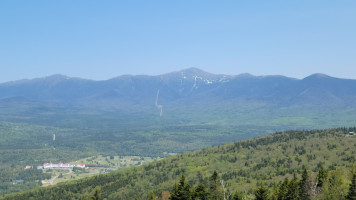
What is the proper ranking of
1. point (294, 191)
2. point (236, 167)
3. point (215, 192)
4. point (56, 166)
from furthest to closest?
point (56, 166) → point (236, 167) → point (215, 192) → point (294, 191)

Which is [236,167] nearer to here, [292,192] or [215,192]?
[215,192]

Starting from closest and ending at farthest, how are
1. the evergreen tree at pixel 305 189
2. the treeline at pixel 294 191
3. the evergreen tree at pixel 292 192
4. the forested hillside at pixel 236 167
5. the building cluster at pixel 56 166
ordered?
1. the treeline at pixel 294 191
2. the evergreen tree at pixel 292 192
3. the evergreen tree at pixel 305 189
4. the forested hillside at pixel 236 167
5. the building cluster at pixel 56 166

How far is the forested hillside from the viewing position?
102 meters

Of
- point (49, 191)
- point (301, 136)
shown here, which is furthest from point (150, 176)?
point (301, 136)

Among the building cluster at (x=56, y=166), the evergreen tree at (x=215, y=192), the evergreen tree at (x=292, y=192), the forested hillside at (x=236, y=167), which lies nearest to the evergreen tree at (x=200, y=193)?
the evergreen tree at (x=215, y=192)

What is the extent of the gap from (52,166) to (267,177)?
13458 cm

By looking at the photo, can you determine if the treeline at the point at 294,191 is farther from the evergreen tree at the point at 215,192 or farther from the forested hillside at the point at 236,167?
the forested hillside at the point at 236,167

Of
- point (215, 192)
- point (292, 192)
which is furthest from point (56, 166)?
point (292, 192)

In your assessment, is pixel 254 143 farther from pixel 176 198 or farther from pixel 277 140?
pixel 176 198

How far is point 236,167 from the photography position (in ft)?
393

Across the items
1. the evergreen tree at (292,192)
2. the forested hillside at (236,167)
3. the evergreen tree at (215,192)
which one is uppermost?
the evergreen tree at (292,192)

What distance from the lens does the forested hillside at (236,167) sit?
102 m

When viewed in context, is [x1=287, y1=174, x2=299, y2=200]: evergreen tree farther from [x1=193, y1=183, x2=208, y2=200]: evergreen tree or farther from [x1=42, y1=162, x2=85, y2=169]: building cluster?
[x1=42, y1=162, x2=85, y2=169]: building cluster

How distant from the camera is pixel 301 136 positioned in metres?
140
